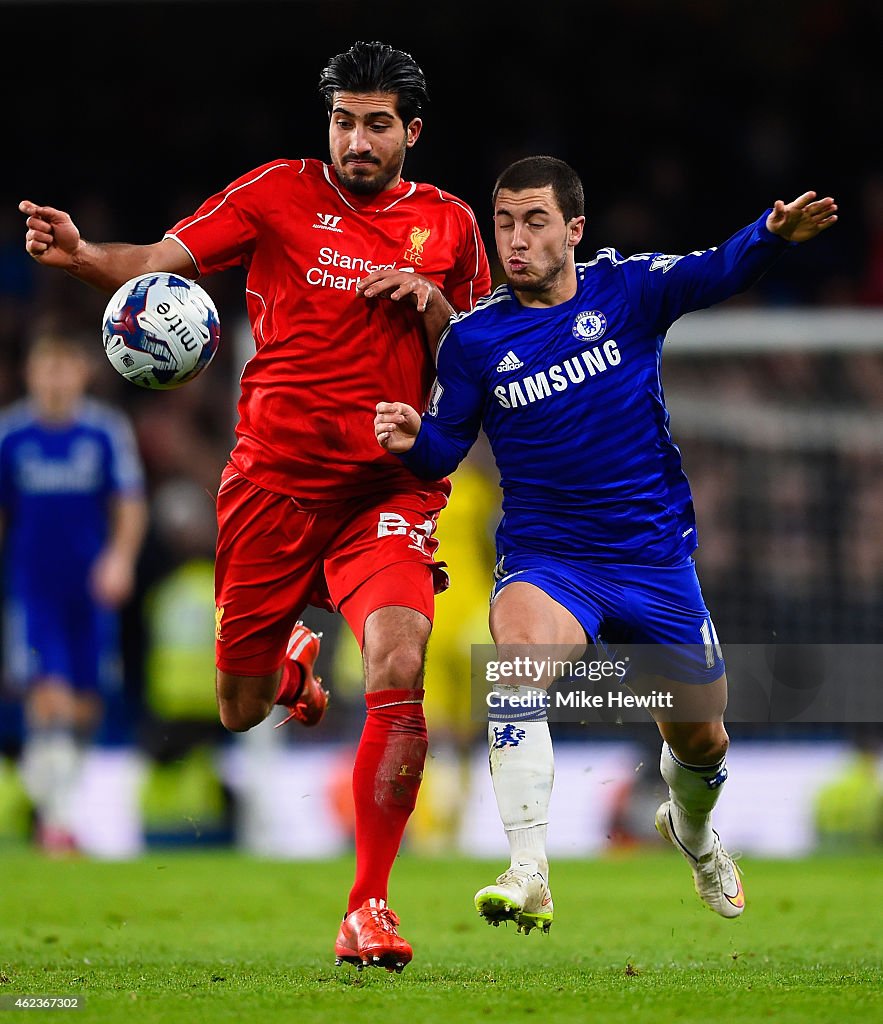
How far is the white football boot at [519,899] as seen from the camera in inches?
180

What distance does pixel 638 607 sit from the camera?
5.47 m

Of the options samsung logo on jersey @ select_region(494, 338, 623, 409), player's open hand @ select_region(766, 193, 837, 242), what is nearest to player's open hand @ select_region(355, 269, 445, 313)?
samsung logo on jersey @ select_region(494, 338, 623, 409)

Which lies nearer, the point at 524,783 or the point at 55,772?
the point at 524,783

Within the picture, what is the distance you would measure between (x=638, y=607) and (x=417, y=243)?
4.63 ft

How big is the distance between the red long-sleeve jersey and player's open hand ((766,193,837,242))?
112 cm

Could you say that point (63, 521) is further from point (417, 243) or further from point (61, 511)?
point (417, 243)

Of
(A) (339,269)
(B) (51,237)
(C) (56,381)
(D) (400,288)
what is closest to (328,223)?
(A) (339,269)

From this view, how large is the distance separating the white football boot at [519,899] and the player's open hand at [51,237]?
2.33 metres

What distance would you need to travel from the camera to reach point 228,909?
7.47 metres

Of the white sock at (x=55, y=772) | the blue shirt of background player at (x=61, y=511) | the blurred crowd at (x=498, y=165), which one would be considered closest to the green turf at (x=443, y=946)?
the white sock at (x=55, y=772)

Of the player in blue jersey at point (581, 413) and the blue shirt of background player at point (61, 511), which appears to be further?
the blue shirt of background player at point (61, 511)

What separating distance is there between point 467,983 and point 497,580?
1273 millimetres

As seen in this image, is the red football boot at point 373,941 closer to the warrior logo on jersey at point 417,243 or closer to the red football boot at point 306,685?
the red football boot at point 306,685

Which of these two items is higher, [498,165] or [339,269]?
[498,165]
